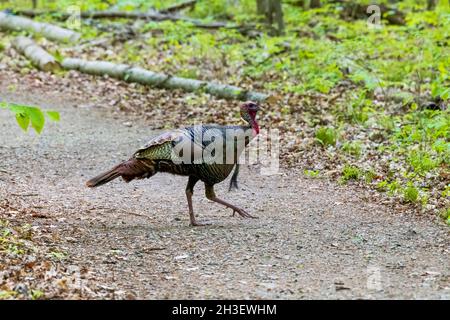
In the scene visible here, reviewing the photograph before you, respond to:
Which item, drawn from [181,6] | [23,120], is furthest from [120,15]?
[23,120]

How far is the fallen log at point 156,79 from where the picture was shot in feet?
41.0

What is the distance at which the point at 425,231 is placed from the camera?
6688 mm

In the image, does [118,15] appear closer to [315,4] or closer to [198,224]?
[315,4]

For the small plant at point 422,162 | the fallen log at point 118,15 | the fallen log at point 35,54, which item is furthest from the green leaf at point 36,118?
the fallen log at point 118,15

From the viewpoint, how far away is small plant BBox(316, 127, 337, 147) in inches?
393

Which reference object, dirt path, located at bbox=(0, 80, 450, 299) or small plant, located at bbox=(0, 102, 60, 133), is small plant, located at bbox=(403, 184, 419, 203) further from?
small plant, located at bbox=(0, 102, 60, 133)

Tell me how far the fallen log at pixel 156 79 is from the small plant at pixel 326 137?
2.21 m

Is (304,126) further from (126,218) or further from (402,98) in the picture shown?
(126,218)

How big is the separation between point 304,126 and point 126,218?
4588mm

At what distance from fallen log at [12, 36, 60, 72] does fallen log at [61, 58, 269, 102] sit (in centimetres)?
37

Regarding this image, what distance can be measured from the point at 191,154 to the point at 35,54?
10194 millimetres

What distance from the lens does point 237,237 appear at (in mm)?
6426

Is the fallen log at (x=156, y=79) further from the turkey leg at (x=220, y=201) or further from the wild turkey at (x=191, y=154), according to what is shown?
the wild turkey at (x=191, y=154)
